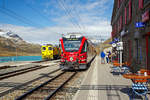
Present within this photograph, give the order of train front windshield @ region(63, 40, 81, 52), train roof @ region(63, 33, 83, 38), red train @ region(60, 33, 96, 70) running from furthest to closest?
train roof @ region(63, 33, 83, 38), train front windshield @ region(63, 40, 81, 52), red train @ region(60, 33, 96, 70)

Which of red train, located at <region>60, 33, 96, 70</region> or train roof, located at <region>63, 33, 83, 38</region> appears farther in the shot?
train roof, located at <region>63, 33, 83, 38</region>

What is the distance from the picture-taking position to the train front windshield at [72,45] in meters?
12.9

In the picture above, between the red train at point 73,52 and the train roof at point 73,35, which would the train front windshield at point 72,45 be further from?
the train roof at point 73,35

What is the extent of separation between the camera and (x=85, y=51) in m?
13.0

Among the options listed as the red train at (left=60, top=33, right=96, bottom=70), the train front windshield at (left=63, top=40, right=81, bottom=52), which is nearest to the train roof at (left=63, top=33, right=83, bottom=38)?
the red train at (left=60, top=33, right=96, bottom=70)

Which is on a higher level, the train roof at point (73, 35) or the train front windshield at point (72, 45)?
the train roof at point (73, 35)

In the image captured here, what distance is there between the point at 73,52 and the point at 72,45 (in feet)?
2.07

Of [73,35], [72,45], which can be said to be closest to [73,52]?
[72,45]

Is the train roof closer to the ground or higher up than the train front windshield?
higher up

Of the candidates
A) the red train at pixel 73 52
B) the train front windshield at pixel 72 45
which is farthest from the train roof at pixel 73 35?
the train front windshield at pixel 72 45

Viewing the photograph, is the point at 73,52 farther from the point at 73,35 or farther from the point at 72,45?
the point at 73,35

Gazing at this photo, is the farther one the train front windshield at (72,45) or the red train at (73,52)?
the train front windshield at (72,45)

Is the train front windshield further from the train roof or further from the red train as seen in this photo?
the train roof

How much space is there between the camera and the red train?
1259 cm
